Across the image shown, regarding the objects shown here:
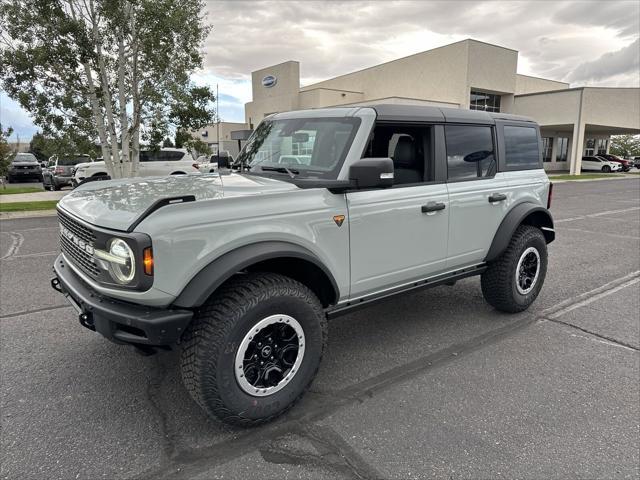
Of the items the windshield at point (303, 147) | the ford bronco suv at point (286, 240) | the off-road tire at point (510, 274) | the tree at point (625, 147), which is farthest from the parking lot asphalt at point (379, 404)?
the tree at point (625, 147)

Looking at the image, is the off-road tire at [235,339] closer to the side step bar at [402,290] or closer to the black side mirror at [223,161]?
the side step bar at [402,290]

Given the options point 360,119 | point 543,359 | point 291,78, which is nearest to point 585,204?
point 543,359

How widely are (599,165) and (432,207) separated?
4627 cm

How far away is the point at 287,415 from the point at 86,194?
6.85 feet

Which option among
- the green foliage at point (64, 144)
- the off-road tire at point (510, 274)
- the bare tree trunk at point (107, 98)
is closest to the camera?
the off-road tire at point (510, 274)

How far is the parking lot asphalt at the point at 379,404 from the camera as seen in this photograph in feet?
8.00

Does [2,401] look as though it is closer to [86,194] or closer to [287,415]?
[86,194]

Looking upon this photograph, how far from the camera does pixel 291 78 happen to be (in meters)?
43.2

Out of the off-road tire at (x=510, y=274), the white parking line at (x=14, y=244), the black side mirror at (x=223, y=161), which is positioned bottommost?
the white parking line at (x=14, y=244)

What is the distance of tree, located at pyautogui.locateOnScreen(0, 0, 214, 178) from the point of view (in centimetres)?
1169

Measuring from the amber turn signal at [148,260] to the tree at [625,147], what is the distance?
72.4 m

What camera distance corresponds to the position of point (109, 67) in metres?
13.0

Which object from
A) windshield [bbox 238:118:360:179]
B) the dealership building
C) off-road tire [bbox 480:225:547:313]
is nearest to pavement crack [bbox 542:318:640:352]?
off-road tire [bbox 480:225:547:313]

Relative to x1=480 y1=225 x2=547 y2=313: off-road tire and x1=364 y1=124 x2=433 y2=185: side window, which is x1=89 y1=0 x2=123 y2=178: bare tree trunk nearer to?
x1=364 y1=124 x2=433 y2=185: side window
